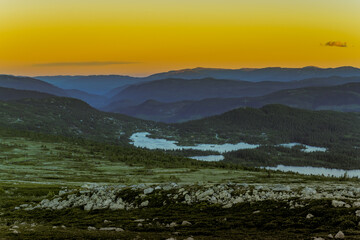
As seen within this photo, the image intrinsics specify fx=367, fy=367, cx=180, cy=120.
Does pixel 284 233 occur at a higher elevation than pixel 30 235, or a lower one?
higher

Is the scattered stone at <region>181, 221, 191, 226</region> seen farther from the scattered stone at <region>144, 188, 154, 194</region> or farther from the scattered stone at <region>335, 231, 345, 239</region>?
the scattered stone at <region>144, 188, 154, 194</region>

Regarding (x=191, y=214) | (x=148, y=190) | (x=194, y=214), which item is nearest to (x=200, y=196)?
(x=191, y=214)

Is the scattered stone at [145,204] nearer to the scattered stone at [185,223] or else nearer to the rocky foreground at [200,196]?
the rocky foreground at [200,196]

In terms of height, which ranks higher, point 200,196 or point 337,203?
point 337,203

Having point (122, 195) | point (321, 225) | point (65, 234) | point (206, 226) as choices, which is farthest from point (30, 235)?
point (321, 225)

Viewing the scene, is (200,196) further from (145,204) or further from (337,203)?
(337,203)

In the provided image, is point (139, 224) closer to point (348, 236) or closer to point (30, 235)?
point (30, 235)

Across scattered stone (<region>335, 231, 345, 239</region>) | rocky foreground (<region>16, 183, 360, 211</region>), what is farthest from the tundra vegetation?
scattered stone (<region>335, 231, 345, 239</region>)

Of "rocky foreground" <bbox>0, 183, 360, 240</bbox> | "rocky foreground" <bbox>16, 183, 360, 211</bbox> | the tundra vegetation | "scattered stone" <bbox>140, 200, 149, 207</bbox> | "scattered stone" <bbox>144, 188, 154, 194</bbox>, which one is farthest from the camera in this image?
"scattered stone" <bbox>144, 188, 154, 194</bbox>
